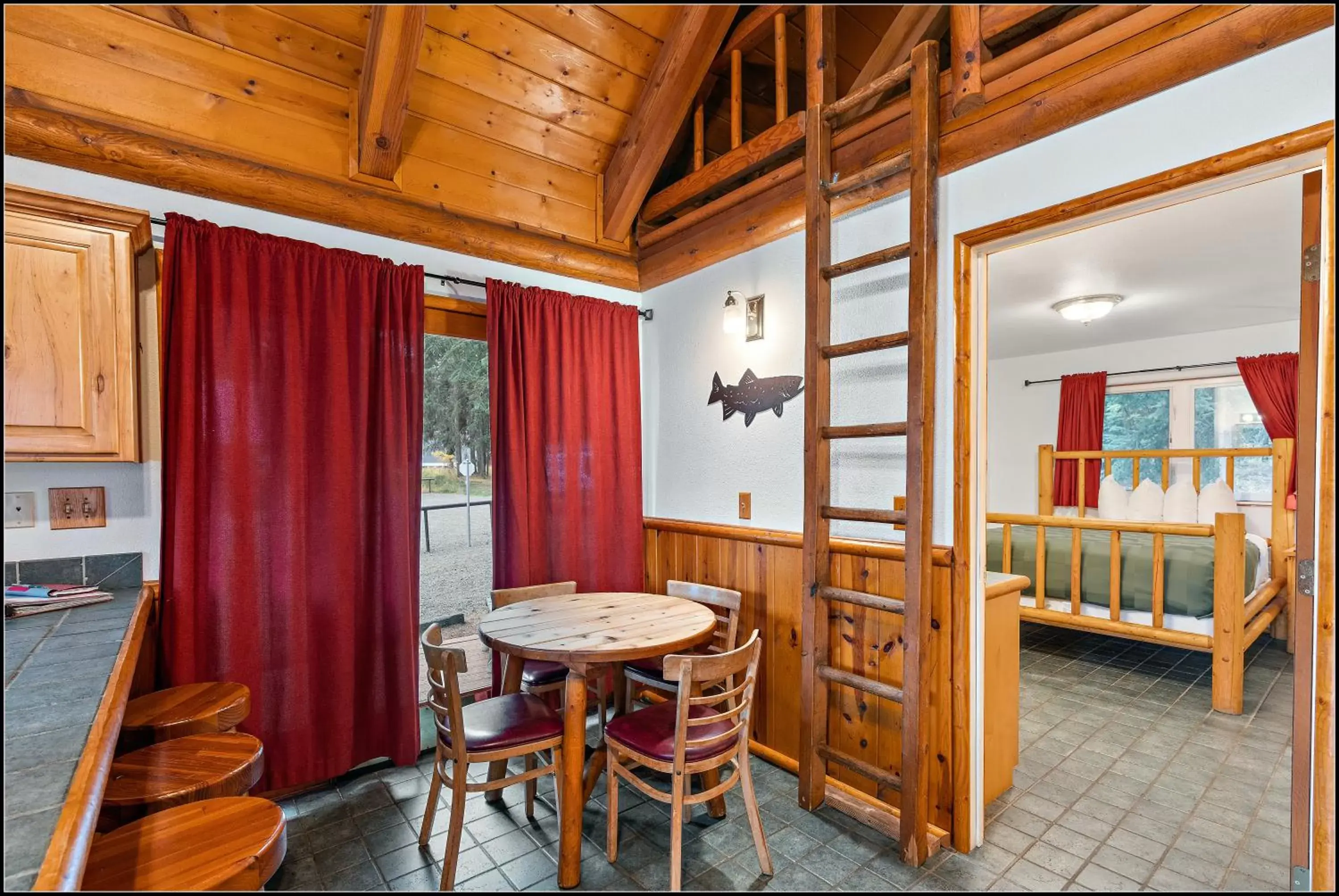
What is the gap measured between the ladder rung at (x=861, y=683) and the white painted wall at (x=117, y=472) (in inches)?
104

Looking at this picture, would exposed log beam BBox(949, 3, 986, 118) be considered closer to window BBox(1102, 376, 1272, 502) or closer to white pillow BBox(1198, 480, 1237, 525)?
white pillow BBox(1198, 480, 1237, 525)

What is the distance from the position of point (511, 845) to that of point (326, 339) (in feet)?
6.96

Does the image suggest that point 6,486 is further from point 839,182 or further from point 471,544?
point 839,182

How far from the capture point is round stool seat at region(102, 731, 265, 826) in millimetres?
1480

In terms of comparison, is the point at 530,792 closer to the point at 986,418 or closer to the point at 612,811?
the point at 612,811

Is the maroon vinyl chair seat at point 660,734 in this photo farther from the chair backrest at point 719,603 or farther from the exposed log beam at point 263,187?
the exposed log beam at point 263,187

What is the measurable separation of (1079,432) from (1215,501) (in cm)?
136

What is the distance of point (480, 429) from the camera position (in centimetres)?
320

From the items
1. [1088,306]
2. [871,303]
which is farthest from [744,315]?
[1088,306]

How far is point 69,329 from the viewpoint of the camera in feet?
6.30

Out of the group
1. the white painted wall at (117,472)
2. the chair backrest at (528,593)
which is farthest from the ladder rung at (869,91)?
the chair backrest at (528,593)

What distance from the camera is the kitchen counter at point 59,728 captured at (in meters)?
0.85

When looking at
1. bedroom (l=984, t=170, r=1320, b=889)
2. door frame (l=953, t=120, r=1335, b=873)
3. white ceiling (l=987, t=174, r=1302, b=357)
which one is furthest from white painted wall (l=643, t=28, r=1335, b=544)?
white ceiling (l=987, t=174, r=1302, b=357)

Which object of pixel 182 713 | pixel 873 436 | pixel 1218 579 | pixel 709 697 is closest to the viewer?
pixel 182 713
